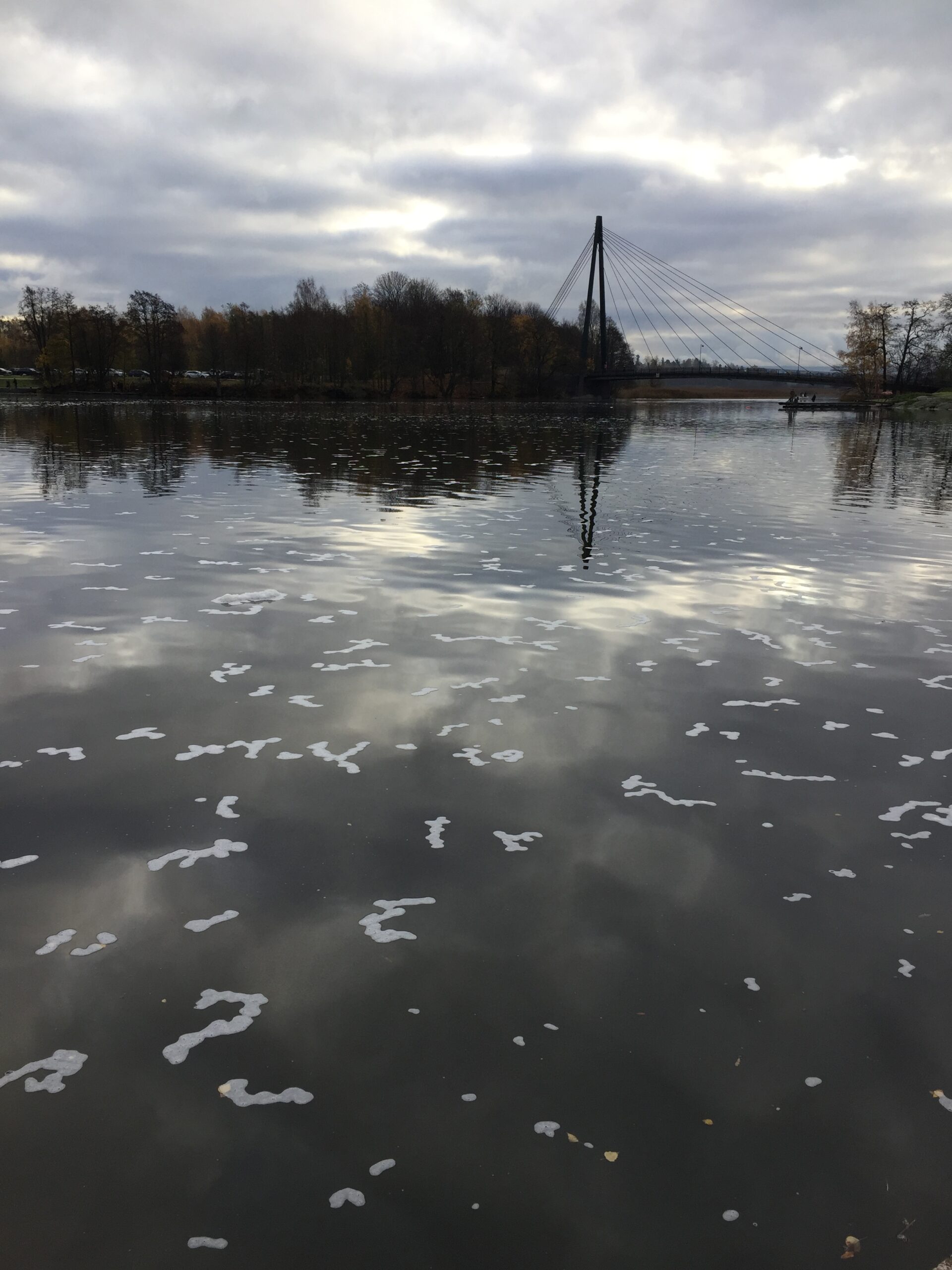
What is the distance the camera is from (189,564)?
14938 mm

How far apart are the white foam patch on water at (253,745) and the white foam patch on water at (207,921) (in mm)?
2286

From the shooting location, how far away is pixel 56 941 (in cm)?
499

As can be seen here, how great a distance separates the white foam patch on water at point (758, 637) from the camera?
10.8 metres

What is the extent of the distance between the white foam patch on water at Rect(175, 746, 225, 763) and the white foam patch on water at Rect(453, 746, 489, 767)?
2091 mm

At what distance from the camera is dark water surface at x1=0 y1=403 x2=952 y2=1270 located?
352cm

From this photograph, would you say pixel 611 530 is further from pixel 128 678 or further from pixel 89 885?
pixel 89 885

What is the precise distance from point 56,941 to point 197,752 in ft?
8.59

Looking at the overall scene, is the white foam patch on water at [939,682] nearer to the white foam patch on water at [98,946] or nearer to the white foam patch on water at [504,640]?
the white foam patch on water at [504,640]

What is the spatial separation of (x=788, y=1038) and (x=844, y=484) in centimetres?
2937

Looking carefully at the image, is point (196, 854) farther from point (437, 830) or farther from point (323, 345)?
point (323, 345)

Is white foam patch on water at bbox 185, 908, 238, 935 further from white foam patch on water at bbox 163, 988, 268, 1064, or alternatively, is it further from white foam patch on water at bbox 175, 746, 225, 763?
white foam patch on water at bbox 175, 746, 225, 763

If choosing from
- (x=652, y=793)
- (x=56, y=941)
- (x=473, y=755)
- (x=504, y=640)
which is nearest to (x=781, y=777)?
(x=652, y=793)

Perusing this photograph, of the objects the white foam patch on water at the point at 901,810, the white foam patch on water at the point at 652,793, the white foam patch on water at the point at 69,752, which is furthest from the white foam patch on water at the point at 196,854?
the white foam patch on water at the point at 901,810

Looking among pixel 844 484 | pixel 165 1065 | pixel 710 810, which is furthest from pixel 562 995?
pixel 844 484
